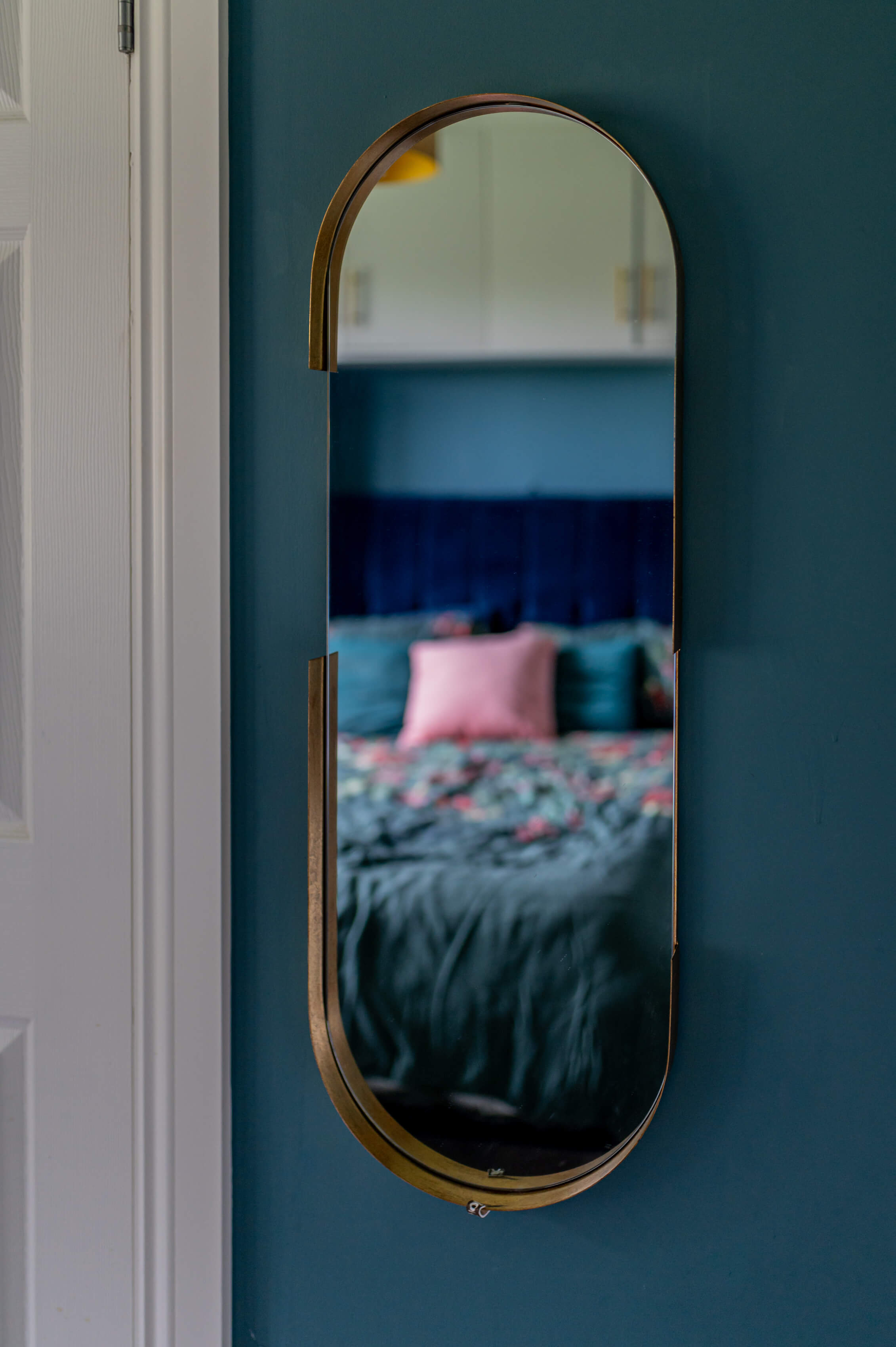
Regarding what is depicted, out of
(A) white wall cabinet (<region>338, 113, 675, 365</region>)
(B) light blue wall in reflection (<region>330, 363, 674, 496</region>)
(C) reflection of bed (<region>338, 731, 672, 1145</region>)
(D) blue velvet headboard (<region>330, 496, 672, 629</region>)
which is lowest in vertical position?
(C) reflection of bed (<region>338, 731, 672, 1145</region>)

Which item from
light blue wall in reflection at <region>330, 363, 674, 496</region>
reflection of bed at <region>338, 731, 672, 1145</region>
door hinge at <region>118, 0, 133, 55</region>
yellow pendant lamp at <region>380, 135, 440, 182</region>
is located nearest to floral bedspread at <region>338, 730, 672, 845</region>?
reflection of bed at <region>338, 731, 672, 1145</region>

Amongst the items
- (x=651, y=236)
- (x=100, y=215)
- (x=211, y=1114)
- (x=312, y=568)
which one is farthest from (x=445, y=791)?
(x=100, y=215)

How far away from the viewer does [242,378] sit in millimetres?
1067

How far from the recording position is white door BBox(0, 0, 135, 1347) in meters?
1.06

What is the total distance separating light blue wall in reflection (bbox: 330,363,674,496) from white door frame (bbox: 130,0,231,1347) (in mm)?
154

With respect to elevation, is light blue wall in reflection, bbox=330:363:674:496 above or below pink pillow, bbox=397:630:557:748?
above

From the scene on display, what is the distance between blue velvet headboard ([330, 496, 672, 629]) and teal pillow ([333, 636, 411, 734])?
0.04 m

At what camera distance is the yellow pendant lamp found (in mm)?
998

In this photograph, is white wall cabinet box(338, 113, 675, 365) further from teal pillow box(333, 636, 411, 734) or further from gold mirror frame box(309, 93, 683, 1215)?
teal pillow box(333, 636, 411, 734)

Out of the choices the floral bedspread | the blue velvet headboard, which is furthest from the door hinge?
the floral bedspread

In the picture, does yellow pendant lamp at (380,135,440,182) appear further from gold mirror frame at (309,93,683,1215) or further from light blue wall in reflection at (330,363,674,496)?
light blue wall in reflection at (330,363,674,496)

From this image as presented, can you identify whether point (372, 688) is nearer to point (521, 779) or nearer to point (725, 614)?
point (521, 779)

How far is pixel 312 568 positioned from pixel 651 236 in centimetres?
46

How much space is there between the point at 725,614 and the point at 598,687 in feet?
0.47
